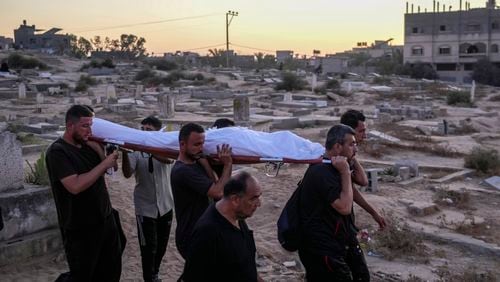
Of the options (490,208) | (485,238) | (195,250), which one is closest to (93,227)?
(195,250)

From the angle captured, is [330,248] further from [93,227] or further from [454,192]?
[454,192]

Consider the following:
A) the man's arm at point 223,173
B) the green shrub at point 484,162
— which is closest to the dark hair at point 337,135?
the man's arm at point 223,173

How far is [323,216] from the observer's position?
350 cm

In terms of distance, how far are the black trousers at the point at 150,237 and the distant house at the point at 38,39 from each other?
8085cm

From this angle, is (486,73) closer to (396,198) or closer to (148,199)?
(396,198)

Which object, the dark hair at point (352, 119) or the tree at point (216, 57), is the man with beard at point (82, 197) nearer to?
the dark hair at point (352, 119)

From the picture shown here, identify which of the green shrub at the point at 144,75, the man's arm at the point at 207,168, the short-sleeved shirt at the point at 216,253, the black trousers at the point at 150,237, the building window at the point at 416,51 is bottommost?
the black trousers at the point at 150,237

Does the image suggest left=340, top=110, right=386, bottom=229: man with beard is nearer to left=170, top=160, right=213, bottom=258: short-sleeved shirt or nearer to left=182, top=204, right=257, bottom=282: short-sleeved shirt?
left=170, top=160, right=213, bottom=258: short-sleeved shirt

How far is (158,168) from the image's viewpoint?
4855 millimetres

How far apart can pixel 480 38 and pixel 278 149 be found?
64703 mm

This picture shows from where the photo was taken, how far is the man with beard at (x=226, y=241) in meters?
2.72

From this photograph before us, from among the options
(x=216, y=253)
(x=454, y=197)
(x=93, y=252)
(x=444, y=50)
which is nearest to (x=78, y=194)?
(x=93, y=252)

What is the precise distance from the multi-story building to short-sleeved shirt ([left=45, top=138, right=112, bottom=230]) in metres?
60.4

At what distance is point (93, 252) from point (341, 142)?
1.81 m
